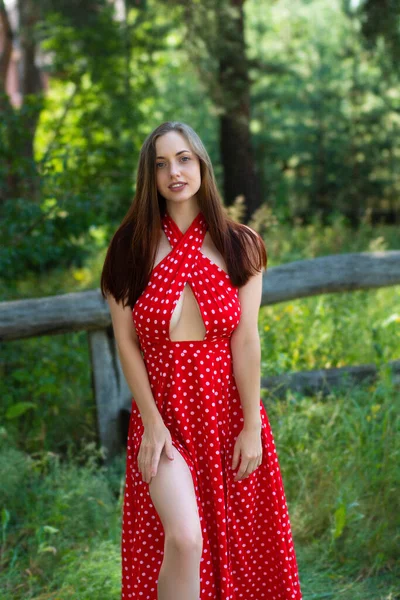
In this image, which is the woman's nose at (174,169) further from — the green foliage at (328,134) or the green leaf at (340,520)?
the green foliage at (328,134)

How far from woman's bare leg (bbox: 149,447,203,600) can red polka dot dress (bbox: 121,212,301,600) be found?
0.14 meters

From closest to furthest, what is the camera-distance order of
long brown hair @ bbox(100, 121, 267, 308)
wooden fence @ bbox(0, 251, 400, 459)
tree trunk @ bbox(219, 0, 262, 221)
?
1. long brown hair @ bbox(100, 121, 267, 308)
2. wooden fence @ bbox(0, 251, 400, 459)
3. tree trunk @ bbox(219, 0, 262, 221)

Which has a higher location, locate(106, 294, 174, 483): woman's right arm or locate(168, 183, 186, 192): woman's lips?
locate(168, 183, 186, 192): woman's lips

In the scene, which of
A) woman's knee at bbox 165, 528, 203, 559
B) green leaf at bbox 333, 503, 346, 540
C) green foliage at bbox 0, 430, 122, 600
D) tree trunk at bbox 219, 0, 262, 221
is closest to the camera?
woman's knee at bbox 165, 528, 203, 559

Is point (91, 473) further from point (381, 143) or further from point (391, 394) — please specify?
point (381, 143)

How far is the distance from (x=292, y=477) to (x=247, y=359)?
1.52 m

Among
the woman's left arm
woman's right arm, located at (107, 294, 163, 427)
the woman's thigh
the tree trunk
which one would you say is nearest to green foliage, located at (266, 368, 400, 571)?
the woman's left arm

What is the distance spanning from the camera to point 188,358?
2.55 metres

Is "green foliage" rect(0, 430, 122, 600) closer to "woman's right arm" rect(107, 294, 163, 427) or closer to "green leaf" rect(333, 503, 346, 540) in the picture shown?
"green leaf" rect(333, 503, 346, 540)

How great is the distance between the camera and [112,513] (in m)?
3.96

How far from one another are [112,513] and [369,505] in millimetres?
1312

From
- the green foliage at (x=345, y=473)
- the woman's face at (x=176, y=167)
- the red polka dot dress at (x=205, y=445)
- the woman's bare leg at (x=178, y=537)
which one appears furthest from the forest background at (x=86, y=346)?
the woman's face at (x=176, y=167)

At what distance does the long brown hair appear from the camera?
258 cm

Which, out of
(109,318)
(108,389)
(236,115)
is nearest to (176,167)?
(109,318)
